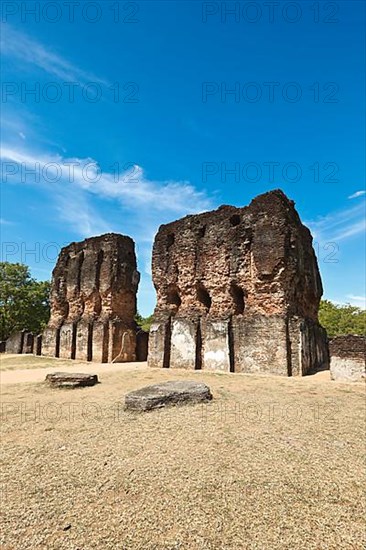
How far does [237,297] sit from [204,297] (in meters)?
1.76

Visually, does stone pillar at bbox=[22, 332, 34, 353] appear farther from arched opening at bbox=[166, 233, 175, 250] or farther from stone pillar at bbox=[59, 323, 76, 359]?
arched opening at bbox=[166, 233, 175, 250]

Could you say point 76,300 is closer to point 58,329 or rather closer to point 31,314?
point 58,329

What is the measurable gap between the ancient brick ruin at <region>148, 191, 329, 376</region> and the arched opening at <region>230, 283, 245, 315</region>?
42 mm

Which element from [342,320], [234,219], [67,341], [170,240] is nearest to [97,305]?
[67,341]

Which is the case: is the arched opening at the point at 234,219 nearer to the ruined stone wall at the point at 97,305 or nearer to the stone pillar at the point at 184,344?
the stone pillar at the point at 184,344

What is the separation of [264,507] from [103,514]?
1432 millimetres

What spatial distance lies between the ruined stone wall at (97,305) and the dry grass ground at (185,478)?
1218cm

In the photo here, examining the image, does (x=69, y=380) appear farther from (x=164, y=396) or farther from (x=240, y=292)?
(x=240, y=292)

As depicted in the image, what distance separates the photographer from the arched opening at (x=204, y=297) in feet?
48.2

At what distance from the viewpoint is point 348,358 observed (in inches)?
375

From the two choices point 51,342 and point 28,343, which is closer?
point 51,342

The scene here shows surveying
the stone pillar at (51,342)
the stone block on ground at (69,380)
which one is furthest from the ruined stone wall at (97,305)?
the stone block on ground at (69,380)

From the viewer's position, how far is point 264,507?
293 cm

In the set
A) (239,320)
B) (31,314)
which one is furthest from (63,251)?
(239,320)
